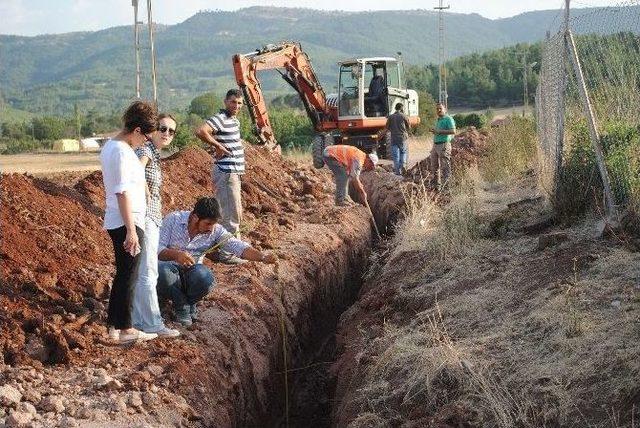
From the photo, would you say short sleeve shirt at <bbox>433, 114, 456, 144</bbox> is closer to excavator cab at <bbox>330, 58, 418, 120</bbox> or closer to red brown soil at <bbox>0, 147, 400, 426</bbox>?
red brown soil at <bbox>0, 147, 400, 426</bbox>

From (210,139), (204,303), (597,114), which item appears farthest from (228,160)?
(597,114)

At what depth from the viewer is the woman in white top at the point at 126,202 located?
6.40 metres

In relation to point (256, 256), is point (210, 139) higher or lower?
higher

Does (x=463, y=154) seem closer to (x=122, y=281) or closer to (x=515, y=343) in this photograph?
(x=515, y=343)

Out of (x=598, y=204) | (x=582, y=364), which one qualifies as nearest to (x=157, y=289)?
(x=582, y=364)

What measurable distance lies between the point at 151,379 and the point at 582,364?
2.80m

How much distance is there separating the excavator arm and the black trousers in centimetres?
1156

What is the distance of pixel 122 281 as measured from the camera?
6656 millimetres

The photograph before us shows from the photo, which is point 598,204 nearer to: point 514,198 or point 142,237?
point 514,198

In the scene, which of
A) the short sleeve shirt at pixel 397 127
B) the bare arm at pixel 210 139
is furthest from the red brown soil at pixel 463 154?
the bare arm at pixel 210 139

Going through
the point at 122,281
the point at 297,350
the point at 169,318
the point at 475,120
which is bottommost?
the point at 475,120

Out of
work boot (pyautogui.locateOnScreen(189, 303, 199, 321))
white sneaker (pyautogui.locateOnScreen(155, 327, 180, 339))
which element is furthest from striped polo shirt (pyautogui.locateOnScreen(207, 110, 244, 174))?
white sneaker (pyautogui.locateOnScreen(155, 327, 180, 339))

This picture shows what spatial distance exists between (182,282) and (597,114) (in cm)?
→ 489

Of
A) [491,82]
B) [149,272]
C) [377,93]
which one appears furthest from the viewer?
[491,82]
